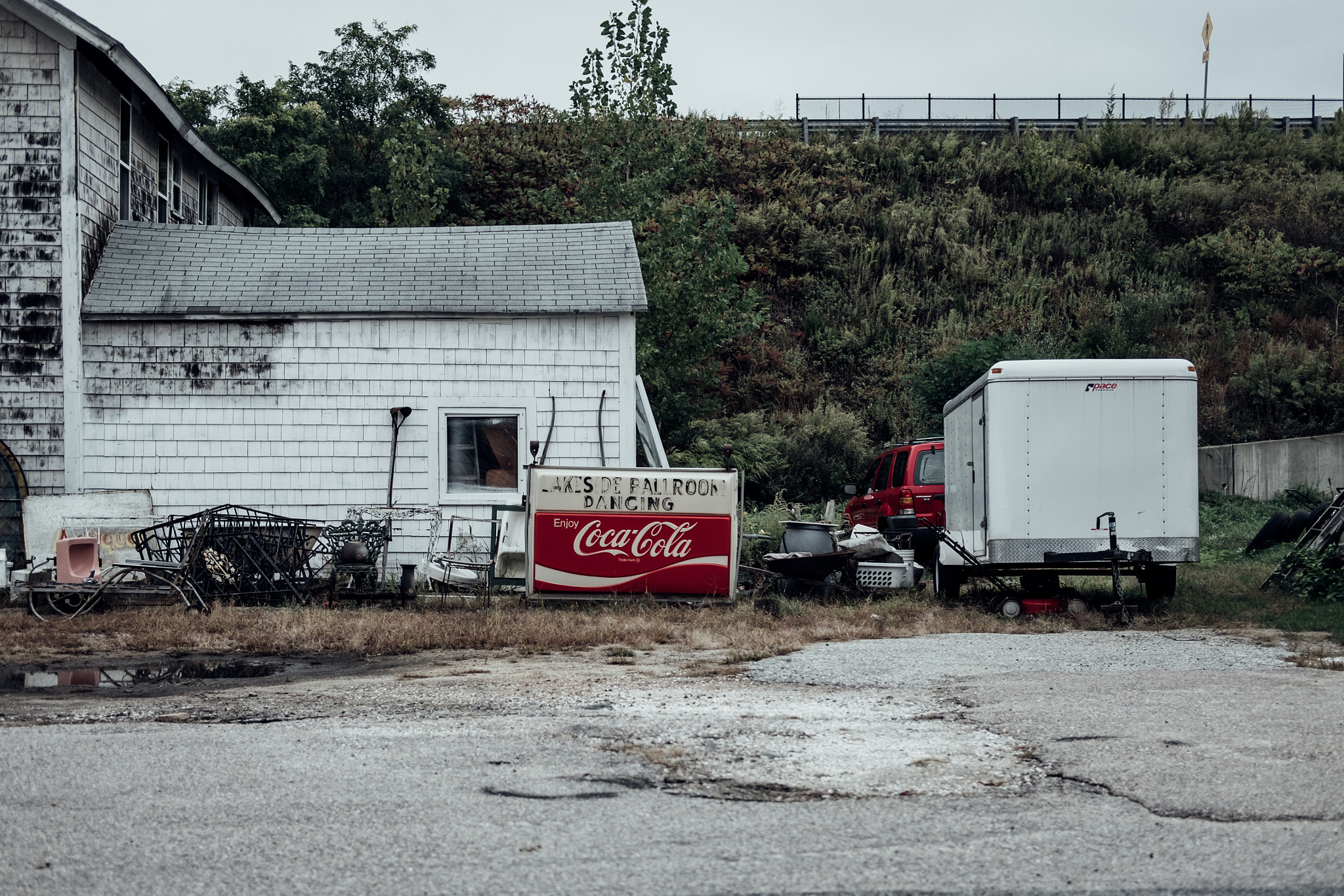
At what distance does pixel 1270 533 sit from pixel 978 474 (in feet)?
26.9

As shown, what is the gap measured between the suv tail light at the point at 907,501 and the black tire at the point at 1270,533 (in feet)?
19.5

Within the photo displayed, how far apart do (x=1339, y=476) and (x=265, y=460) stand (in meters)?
20.2

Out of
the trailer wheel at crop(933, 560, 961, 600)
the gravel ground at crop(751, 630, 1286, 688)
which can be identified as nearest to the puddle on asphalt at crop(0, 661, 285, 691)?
the gravel ground at crop(751, 630, 1286, 688)

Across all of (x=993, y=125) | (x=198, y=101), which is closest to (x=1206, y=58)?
(x=993, y=125)

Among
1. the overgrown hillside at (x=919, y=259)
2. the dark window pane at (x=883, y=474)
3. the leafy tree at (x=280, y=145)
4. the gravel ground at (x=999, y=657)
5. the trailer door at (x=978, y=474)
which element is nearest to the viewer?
the gravel ground at (x=999, y=657)

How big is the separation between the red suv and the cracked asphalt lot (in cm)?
754

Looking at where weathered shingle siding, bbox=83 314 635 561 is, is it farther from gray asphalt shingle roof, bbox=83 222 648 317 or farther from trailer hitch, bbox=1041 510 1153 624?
trailer hitch, bbox=1041 510 1153 624

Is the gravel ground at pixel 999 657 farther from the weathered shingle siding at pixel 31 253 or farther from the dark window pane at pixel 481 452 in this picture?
the weathered shingle siding at pixel 31 253

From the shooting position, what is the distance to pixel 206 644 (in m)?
10.3

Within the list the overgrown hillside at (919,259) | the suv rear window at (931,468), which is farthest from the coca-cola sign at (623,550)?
the overgrown hillside at (919,259)

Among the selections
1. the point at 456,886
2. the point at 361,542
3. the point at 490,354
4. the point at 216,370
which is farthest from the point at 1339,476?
the point at 456,886

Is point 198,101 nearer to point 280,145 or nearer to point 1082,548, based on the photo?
point 280,145

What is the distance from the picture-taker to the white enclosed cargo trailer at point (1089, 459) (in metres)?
11.8

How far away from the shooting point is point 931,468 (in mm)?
A: 16203
